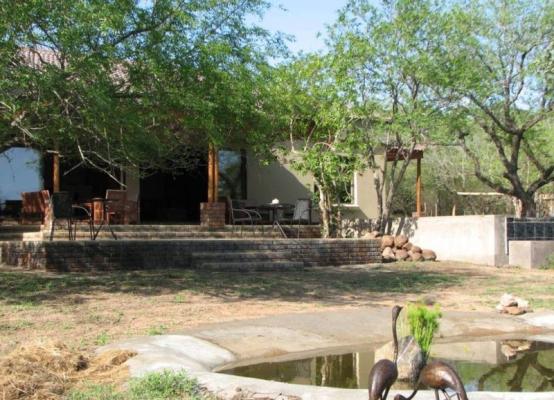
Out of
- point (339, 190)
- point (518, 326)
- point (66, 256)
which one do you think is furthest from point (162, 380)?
point (339, 190)

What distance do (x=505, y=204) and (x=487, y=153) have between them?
2451mm

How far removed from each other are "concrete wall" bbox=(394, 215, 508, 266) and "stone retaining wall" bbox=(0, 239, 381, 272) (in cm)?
305

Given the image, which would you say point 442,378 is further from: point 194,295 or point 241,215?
point 241,215

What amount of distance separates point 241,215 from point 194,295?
7.37 m

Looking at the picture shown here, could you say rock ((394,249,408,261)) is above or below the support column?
below

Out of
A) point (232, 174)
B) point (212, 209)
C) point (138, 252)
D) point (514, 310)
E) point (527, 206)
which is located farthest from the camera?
point (527, 206)

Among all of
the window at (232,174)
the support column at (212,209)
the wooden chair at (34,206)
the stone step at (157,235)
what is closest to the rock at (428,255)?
the stone step at (157,235)

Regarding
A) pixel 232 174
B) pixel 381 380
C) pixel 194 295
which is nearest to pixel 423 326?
pixel 381 380

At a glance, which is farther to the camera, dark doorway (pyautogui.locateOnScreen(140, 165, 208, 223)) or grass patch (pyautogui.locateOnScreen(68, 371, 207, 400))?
dark doorway (pyautogui.locateOnScreen(140, 165, 208, 223))

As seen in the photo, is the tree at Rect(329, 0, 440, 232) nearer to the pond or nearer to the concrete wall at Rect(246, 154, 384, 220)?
the concrete wall at Rect(246, 154, 384, 220)

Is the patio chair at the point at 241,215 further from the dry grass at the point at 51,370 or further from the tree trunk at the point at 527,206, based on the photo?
the dry grass at the point at 51,370

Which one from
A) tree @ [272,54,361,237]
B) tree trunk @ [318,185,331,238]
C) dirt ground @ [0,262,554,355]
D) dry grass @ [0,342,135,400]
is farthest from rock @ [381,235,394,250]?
dry grass @ [0,342,135,400]

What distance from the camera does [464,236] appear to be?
1642 centimetres

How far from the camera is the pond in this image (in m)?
5.89
